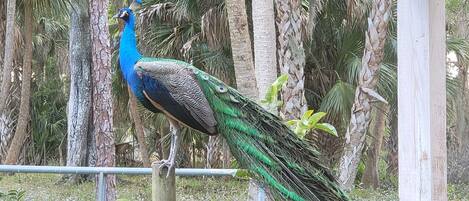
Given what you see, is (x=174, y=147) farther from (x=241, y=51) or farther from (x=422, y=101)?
(x=241, y=51)

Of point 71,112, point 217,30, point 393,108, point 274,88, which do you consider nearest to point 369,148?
point 393,108

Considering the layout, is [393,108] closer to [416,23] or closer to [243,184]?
[243,184]

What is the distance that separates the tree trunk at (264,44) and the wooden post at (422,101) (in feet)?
7.49

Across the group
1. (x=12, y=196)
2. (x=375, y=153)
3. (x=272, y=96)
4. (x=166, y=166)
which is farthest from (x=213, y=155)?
(x=166, y=166)

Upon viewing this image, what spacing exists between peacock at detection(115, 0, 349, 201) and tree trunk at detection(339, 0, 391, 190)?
370 cm

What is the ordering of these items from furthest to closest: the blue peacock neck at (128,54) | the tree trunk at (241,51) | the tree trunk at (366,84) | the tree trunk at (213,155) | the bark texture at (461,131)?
1. the tree trunk at (213,155)
2. the bark texture at (461,131)
3. the tree trunk at (366,84)
4. the tree trunk at (241,51)
5. the blue peacock neck at (128,54)

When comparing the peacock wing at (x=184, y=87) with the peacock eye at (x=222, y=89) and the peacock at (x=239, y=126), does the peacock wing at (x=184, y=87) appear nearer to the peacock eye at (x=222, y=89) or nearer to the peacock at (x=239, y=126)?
the peacock at (x=239, y=126)

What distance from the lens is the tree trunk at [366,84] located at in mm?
6945

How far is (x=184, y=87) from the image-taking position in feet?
10.5

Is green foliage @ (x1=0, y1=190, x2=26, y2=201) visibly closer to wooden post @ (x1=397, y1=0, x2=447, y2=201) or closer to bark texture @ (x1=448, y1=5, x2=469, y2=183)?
wooden post @ (x1=397, y1=0, x2=447, y2=201)

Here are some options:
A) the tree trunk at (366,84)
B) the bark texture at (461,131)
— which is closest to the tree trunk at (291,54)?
the tree trunk at (366,84)

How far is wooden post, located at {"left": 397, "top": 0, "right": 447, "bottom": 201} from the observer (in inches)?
103

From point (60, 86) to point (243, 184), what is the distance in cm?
1370

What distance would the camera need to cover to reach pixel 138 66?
10.9 ft
